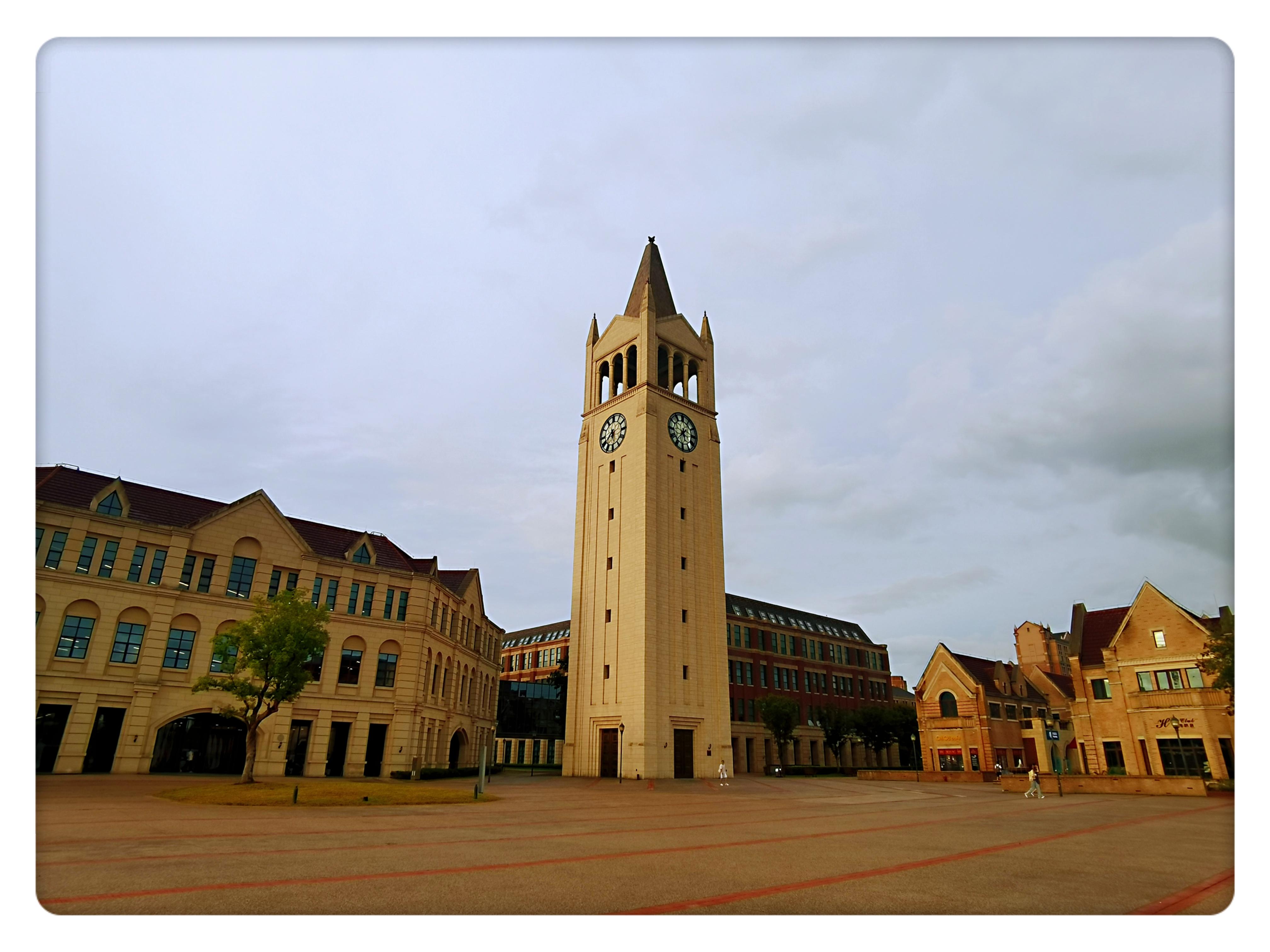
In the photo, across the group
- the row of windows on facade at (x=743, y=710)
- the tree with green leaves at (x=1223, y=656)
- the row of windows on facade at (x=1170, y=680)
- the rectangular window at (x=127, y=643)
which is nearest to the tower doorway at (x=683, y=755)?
the row of windows on facade at (x=743, y=710)

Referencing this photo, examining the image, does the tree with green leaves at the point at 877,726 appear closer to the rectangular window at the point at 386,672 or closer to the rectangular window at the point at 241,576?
the rectangular window at the point at 386,672

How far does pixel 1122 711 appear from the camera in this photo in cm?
5069

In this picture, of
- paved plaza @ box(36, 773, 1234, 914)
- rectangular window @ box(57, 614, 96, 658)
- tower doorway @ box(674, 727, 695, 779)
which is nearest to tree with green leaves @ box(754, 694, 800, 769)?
tower doorway @ box(674, 727, 695, 779)

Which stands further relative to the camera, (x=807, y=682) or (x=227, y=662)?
(x=807, y=682)

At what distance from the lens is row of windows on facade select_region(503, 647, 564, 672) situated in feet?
358

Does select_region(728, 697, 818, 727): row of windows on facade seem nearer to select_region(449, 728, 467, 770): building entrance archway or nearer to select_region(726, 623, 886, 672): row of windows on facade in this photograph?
select_region(726, 623, 886, 672): row of windows on facade

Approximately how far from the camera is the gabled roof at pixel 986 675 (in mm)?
70062

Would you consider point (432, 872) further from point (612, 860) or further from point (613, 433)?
point (613, 433)

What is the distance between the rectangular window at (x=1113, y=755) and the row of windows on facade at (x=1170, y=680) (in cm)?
295

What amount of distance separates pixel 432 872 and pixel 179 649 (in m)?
38.0

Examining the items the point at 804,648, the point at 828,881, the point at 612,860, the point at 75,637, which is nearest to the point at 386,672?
the point at 75,637

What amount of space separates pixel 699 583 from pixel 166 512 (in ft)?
127

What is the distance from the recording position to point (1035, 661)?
93.1 meters

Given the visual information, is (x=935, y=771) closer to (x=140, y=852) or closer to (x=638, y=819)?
(x=638, y=819)
